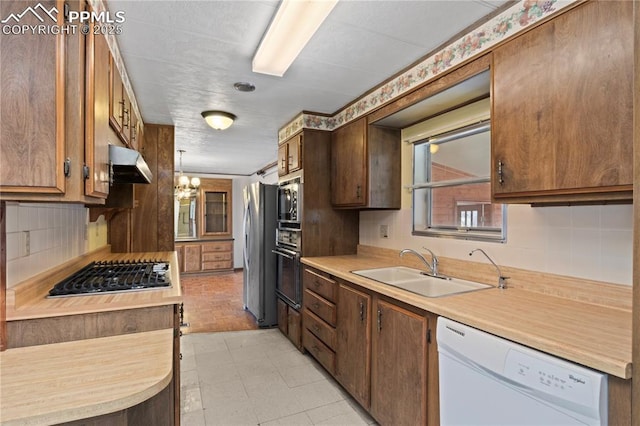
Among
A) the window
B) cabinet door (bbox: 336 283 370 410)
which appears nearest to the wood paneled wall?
the window

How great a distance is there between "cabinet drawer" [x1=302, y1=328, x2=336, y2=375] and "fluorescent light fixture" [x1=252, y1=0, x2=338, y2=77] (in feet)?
7.00

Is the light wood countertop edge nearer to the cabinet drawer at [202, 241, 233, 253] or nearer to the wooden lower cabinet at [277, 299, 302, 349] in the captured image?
the wooden lower cabinet at [277, 299, 302, 349]

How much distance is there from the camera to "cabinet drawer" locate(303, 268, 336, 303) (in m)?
2.56

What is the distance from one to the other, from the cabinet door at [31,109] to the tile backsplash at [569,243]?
2.19 metres

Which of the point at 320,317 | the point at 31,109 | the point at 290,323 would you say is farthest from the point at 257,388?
the point at 31,109

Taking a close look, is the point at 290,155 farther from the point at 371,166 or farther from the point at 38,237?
the point at 38,237

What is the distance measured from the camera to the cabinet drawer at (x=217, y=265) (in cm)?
713

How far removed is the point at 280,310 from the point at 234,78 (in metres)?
2.51

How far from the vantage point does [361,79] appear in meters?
2.48

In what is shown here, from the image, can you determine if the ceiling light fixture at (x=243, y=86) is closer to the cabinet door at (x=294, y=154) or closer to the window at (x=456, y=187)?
the cabinet door at (x=294, y=154)

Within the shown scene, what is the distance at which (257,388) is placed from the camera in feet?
8.13

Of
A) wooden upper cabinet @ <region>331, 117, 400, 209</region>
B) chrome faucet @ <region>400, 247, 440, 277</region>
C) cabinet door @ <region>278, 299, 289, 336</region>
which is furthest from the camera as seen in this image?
cabinet door @ <region>278, 299, 289, 336</region>

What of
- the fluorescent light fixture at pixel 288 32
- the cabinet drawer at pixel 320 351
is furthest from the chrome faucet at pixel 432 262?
the fluorescent light fixture at pixel 288 32

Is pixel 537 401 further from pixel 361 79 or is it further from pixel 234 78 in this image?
pixel 234 78
